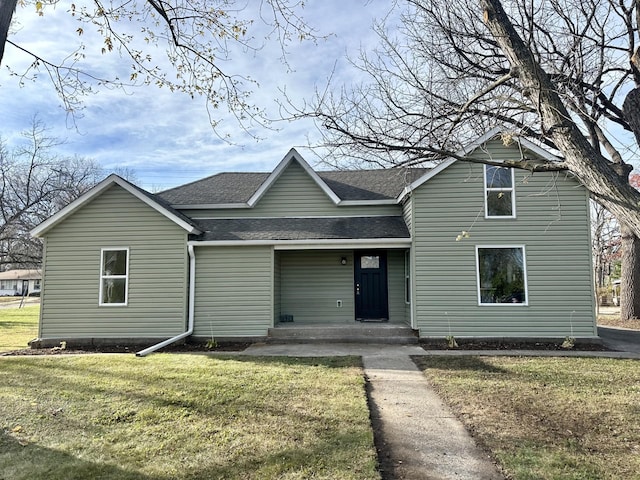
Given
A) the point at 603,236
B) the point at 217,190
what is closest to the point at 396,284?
the point at 217,190

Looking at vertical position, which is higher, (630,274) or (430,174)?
(430,174)

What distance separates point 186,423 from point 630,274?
17.1 meters

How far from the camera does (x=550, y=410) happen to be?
16.9 feet

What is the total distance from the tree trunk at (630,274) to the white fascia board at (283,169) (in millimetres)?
11517

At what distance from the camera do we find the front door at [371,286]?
12258mm

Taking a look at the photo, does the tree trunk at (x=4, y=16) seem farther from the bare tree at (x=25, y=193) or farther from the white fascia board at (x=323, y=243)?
the bare tree at (x=25, y=193)

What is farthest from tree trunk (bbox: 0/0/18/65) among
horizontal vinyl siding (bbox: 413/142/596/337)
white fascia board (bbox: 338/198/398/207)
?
white fascia board (bbox: 338/198/398/207)

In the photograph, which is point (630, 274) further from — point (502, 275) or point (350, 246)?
point (350, 246)

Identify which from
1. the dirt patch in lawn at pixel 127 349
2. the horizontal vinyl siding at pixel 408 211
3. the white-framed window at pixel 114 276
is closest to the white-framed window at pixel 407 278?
the horizontal vinyl siding at pixel 408 211

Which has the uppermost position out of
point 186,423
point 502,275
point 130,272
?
point 130,272

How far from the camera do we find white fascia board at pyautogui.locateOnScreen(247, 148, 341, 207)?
1207cm

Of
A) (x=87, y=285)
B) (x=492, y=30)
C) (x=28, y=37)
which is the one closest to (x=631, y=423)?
(x=492, y=30)

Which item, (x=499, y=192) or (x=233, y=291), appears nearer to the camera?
(x=499, y=192)

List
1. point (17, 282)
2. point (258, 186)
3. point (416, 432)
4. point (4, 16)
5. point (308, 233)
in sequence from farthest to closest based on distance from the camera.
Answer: point (17, 282) < point (258, 186) < point (308, 233) < point (416, 432) < point (4, 16)
